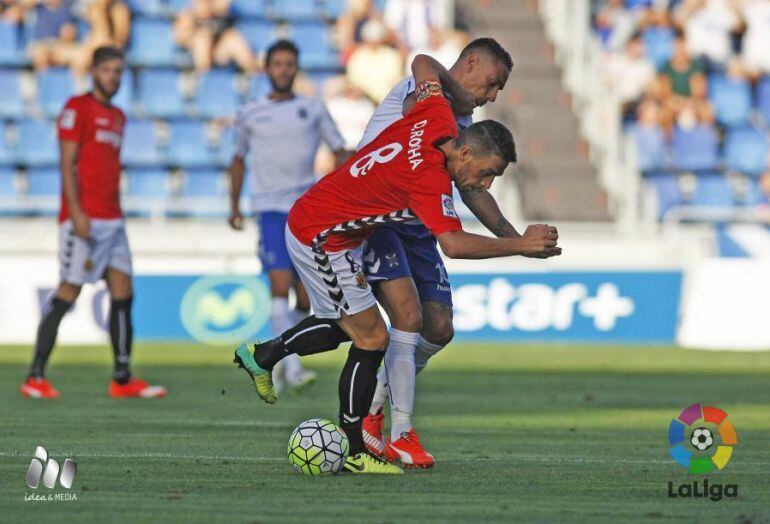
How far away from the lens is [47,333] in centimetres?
1069

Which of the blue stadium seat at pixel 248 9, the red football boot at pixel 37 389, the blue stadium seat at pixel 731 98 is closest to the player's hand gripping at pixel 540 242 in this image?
the red football boot at pixel 37 389

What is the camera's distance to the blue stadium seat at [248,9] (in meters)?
21.2

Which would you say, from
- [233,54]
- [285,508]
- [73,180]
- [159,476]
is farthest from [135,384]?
[233,54]

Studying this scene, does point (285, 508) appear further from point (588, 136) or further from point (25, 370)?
point (588, 136)

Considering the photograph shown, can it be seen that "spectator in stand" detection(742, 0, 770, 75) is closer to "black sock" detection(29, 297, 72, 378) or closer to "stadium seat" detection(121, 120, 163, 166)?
"stadium seat" detection(121, 120, 163, 166)

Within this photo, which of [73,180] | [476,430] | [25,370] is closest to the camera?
[476,430]

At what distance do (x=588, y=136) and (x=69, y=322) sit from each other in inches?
324

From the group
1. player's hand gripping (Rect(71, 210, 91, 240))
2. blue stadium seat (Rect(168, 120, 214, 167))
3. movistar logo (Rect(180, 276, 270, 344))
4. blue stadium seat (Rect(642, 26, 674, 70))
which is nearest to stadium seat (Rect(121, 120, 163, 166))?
blue stadium seat (Rect(168, 120, 214, 167))

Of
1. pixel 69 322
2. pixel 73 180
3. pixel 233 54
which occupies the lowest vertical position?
pixel 69 322

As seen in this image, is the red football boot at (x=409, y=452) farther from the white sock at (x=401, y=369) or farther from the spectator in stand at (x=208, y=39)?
the spectator in stand at (x=208, y=39)

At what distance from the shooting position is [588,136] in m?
21.6

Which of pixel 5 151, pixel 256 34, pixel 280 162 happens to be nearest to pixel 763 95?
pixel 256 34

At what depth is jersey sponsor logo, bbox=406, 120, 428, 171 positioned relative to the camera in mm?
6746

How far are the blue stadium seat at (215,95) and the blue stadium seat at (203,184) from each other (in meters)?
0.95
